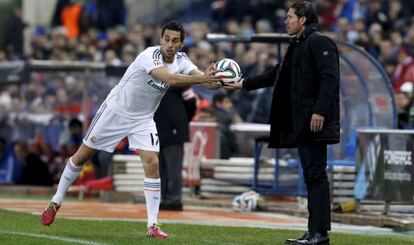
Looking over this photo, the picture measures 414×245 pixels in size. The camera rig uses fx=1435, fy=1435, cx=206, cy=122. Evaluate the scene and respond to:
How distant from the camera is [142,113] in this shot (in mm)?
14094

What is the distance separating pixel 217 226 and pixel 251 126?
6031 mm

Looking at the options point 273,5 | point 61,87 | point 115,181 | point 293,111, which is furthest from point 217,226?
point 273,5

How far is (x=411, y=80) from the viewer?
22.0 m

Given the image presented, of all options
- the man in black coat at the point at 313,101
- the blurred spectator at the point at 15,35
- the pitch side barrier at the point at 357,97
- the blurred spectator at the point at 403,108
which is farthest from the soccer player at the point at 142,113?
the blurred spectator at the point at 15,35

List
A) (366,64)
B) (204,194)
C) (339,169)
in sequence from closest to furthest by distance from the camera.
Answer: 1. (339,169)
2. (366,64)
3. (204,194)

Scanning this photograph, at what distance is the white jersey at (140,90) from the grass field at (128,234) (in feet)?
3.94

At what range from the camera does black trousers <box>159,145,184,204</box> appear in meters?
18.8

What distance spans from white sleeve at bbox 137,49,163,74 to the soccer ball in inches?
23.7

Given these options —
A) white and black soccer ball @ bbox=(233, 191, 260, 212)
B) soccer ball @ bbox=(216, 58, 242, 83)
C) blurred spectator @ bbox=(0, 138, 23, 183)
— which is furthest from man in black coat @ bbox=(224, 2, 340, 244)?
blurred spectator @ bbox=(0, 138, 23, 183)

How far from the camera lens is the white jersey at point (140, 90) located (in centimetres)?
1395

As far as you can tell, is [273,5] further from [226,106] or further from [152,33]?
[226,106]

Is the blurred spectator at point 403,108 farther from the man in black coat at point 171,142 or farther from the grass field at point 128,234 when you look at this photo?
the grass field at point 128,234

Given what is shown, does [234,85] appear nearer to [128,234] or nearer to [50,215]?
[128,234]

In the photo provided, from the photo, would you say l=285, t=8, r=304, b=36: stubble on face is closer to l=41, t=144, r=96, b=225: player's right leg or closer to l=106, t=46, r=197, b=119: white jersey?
l=106, t=46, r=197, b=119: white jersey
